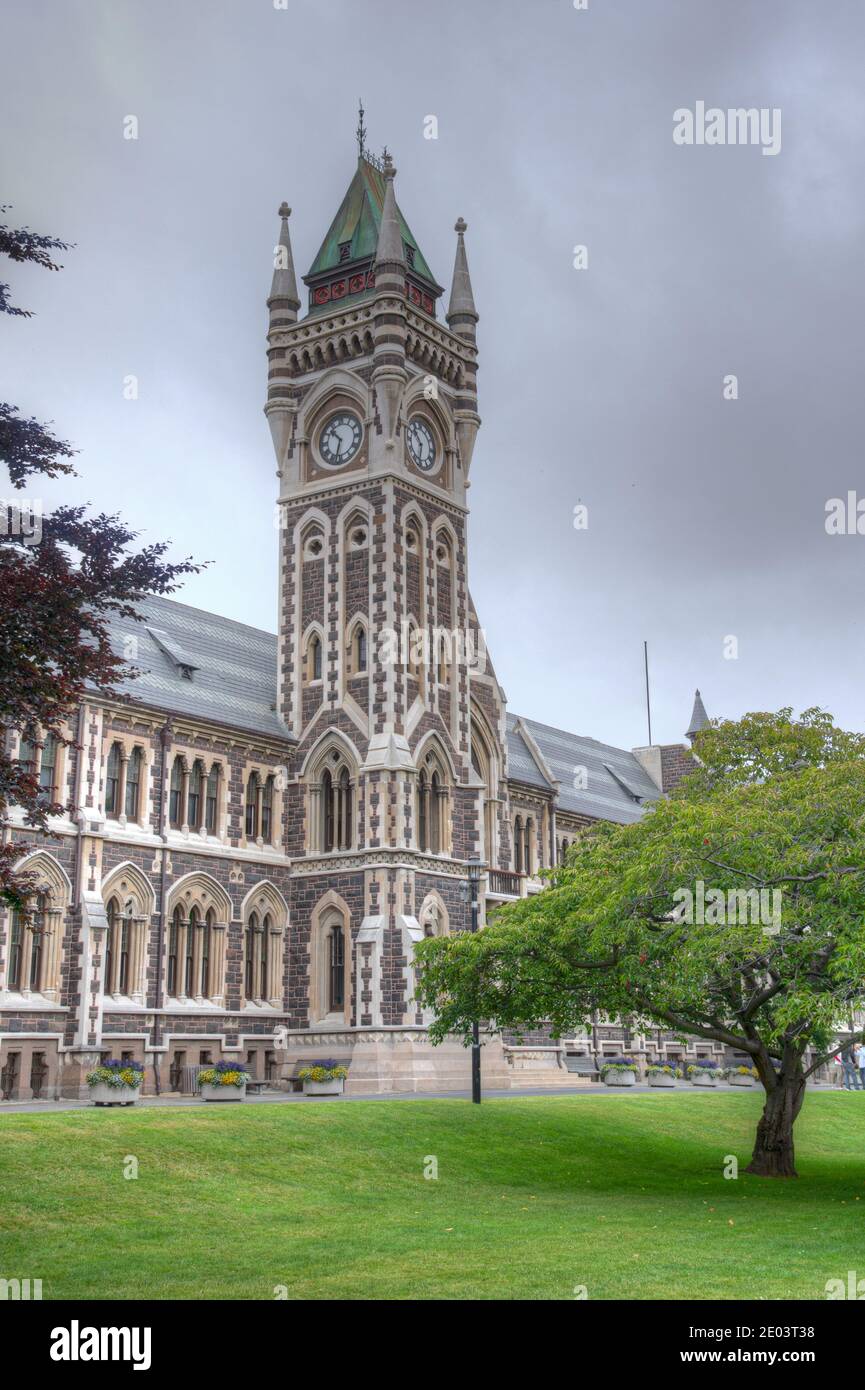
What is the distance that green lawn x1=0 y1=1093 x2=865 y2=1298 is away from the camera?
13.8 meters

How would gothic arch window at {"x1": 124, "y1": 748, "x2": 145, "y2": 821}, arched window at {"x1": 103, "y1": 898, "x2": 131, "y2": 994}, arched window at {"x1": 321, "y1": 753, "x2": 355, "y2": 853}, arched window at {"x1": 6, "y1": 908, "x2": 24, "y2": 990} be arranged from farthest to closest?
1. arched window at {"x1": 321, "y1": 753, "x2": 355, "y2": 853}
2. gothic arch window at {"x1": 124, "y1": 748, "x2": 145, "y2": 821}
3. arched window at {"x1": 103, "y1": 898, "x2": 131, "y2": 994}
4. arched window at {"x1": 6, "y1": 908, "x2": 24, "y2": 990}

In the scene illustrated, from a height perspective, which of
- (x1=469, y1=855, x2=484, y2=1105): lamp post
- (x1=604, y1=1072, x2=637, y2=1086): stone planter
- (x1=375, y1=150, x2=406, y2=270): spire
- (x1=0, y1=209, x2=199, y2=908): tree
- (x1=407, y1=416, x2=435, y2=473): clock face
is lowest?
(x1=604, y1=1072, x2=637, y2=1086): stone planter

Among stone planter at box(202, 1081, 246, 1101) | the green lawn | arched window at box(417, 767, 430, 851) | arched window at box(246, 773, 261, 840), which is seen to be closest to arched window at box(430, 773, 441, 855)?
arched window at box(417, 767, 430, 851)

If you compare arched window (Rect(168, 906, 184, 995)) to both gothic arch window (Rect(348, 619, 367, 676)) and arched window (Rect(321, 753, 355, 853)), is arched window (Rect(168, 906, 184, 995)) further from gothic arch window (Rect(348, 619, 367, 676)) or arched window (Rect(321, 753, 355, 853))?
gothic arch window (Rect(348, 619, 367, 676))

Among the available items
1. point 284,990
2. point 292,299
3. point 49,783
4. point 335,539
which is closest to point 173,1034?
Result: point 284,990

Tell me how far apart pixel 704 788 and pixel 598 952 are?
759 cm

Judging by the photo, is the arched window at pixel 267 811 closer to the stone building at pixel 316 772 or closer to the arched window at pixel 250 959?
the stone building at pixel 316 772

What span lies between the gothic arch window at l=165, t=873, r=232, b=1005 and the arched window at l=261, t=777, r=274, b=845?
3138 millimetres

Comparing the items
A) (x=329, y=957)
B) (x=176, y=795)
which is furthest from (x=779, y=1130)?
(x=176, y=795)

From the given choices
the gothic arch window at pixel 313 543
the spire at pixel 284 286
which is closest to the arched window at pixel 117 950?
the gothic arch window at pixel 313 543

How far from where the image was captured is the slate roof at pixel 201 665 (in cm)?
4266

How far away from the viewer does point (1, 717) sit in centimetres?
1567
